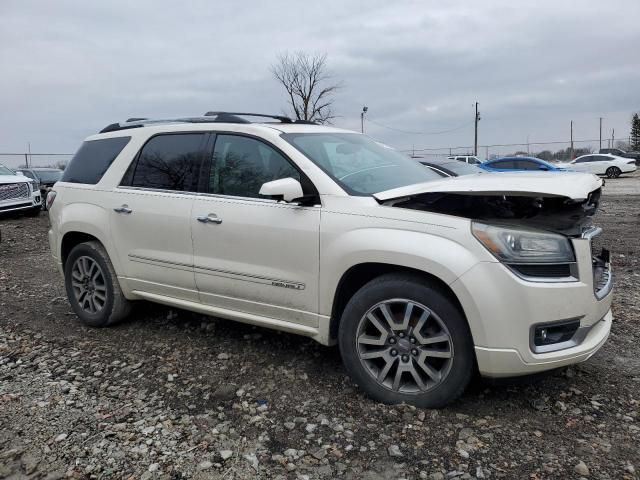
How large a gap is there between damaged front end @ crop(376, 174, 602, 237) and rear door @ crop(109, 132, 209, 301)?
5.17 ft

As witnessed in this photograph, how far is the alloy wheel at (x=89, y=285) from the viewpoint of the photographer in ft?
15.5

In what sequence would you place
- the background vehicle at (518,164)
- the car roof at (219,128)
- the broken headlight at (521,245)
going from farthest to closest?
the background vehicle at (518,164) → the car roof at (219,128) → the broken headlight at (521,245)

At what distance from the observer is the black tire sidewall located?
4621 millimetres

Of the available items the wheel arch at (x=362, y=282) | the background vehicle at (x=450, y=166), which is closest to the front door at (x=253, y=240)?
the wheel arch at (x=362, y=282)

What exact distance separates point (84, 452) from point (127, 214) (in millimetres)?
2013

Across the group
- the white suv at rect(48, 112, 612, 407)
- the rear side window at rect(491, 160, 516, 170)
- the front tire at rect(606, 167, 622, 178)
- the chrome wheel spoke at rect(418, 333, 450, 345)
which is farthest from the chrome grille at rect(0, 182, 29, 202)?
the front tire at rect(606, 167, 622, 178)

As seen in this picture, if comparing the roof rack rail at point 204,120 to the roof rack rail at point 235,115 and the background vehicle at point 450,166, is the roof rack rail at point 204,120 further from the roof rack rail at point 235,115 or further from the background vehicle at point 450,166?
the background vehicle at point 450,166

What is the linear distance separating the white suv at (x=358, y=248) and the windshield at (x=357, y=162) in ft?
0.05

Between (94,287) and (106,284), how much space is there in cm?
19

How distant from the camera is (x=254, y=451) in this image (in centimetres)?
281

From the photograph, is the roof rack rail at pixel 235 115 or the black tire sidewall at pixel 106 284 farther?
the black tire sidewall at pixel 106 284

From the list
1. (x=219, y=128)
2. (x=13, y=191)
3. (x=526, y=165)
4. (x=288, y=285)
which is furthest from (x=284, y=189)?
(x=526, y=165)

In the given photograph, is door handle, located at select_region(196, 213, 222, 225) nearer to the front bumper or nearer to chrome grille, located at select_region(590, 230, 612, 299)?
the front bumper

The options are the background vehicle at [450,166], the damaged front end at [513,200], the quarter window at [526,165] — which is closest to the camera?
the damaged front end at [513,200]
